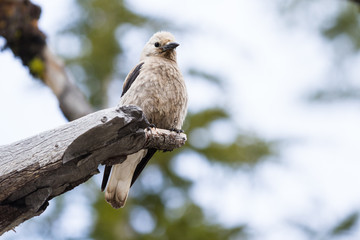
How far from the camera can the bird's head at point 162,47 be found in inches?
188

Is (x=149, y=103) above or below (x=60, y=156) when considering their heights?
above

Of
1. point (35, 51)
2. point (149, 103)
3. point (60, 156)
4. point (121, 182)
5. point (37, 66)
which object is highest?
point (35, 51)

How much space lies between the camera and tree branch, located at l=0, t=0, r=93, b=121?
5426 mm

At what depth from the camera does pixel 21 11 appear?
17.8ft

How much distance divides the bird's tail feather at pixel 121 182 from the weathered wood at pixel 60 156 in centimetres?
124

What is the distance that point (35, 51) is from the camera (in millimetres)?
5641

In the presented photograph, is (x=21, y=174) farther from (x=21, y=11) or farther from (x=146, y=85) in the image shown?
(x=21, y=11)

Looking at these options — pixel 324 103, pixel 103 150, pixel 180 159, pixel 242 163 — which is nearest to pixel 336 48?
pixel 324 103

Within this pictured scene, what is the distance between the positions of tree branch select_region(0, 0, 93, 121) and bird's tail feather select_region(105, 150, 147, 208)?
1101mm

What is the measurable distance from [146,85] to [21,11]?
2.09m

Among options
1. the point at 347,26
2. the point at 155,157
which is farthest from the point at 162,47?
the point at 347,26

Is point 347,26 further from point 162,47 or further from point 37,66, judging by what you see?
point 37,66

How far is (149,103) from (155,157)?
3.17 metres

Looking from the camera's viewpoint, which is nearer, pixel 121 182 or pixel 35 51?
pixel 121 182
